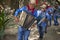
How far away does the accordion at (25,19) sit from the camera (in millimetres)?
7422

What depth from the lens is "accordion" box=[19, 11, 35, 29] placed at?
24.3 ft

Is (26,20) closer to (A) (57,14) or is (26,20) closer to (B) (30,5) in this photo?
(B) (30,5)

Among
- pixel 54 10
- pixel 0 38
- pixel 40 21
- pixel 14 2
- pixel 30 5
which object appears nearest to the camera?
pixel 30 5

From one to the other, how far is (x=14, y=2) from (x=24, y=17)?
1200 centimetres

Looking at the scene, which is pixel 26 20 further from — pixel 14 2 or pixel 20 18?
pixel 14 2

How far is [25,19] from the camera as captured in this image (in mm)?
7441

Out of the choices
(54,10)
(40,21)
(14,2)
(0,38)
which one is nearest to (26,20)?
(0,38)

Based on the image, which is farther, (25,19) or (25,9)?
(25,9)

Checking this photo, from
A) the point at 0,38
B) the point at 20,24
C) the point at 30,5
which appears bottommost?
the point at 0,38

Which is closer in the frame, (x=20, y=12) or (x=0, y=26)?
(x=20, y=12)

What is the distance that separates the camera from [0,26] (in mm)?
8734

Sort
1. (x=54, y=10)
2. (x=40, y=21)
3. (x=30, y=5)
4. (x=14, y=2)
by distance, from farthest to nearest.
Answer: (x=14, y=2)
(x=54, y=10)
(x=40, y=21)
(x=30, y=5)

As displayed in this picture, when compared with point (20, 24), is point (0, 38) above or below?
below

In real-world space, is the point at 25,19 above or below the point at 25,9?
below
